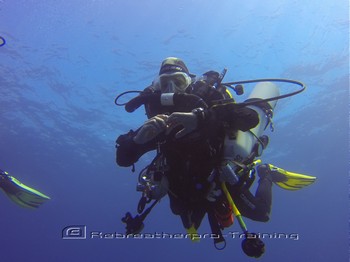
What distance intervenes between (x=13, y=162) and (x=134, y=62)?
120ft

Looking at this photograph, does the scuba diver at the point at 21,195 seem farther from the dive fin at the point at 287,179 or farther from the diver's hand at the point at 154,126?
the dive fin at the point at 287,179

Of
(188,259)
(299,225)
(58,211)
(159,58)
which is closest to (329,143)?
(159,58)

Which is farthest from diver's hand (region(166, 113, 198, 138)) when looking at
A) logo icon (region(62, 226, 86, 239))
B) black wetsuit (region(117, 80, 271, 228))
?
logo icon (region(62, 226, 86, 239))

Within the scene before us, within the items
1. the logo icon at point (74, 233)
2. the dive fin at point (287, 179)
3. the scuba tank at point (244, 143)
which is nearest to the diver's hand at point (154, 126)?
the scuba tank at point (244, 143)

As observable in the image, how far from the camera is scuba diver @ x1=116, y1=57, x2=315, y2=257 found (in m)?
3.64

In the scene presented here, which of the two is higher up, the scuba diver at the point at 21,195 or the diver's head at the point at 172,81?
the scuba diver at the point at 21,195

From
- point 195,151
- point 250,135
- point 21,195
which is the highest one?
point 21,195

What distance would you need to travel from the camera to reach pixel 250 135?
168 inches

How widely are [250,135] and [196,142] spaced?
91 cm

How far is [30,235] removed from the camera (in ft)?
258

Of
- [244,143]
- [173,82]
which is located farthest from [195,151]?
[173,82]

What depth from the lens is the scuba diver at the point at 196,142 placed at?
3.64 meters

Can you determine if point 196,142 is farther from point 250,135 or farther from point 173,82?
point 173,82

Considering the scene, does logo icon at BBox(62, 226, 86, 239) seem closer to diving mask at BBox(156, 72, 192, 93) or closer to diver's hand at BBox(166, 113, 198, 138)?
diving mask at BBox(156, 72, 192, 93)
